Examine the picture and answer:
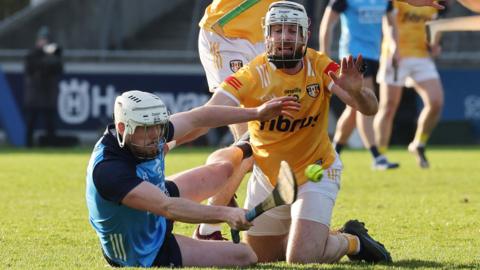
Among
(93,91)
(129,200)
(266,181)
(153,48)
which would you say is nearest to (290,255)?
(266,181)

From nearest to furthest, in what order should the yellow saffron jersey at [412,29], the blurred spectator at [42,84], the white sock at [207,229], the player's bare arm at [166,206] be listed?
the player's bare arm at [166,206]
the white sock at [207,229]
the yellow saffron jersey at [412,29]
the blurred spectator at [42,84]

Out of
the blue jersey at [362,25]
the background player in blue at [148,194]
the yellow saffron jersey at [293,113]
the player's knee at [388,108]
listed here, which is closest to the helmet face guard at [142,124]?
the background player in blue at [148,194]

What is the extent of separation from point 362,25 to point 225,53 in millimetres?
5267

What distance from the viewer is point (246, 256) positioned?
7.15 metres

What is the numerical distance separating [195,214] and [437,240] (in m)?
2.55

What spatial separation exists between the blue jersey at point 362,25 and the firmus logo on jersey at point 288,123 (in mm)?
6761

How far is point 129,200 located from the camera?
6539 millimetres

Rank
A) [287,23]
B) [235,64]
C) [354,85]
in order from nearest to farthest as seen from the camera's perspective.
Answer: [354,85], [287,23], [235,64]

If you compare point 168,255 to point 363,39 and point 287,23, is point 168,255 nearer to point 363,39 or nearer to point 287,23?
point 287,23

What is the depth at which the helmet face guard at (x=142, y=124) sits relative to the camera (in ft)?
21.8

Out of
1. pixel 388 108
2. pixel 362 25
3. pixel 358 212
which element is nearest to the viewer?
pixel 358 212

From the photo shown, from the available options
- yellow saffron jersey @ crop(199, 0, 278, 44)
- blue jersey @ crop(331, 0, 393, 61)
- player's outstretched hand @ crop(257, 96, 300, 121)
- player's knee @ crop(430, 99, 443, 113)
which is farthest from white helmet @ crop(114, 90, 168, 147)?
player's knee @ crop(430, 99, 443, 113)

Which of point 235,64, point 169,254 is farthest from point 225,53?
point 169,254

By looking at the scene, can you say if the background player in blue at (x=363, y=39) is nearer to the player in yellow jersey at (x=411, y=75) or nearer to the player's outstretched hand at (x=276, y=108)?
the player in yellow jersey at (x=411, y=75)
